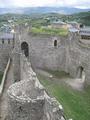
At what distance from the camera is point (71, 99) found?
23.0 metres

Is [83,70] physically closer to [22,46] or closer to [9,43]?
[22,46]

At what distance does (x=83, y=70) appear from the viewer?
28047mm

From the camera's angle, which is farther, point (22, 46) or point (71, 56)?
point (22, 46)

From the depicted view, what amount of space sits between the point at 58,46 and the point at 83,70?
186 inches

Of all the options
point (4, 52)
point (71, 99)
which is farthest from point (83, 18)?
point (71, 99)

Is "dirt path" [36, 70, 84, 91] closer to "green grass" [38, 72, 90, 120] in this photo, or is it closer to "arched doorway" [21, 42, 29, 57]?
"green grass" [38, 72, 90, 120]

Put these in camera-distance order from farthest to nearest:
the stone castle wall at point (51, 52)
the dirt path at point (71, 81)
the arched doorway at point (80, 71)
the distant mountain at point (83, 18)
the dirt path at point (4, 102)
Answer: the distant mountain at point (83, 18), the stone castle wall at point (51, 52), the arched doorway at point (80, 71), the dirt path at point (71, 81), the dirt path at point (4, 102)

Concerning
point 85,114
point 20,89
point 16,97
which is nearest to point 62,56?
point 85,114

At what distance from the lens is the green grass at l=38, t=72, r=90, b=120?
65.5 ft

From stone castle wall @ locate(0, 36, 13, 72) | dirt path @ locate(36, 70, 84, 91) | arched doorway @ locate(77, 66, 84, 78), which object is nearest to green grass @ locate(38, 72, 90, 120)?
dirt path @ locate(36, 70, 84, 91)

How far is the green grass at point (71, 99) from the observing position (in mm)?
19969

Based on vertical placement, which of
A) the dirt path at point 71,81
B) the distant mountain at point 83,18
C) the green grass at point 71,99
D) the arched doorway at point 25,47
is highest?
the arched doorway at point 25,47

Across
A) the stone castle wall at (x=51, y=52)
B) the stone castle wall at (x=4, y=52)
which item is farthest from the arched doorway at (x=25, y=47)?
the stone castle wall at (x=4, y=52)

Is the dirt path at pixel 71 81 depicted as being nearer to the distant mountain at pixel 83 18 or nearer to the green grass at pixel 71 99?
the green grass at pixel 71 99
